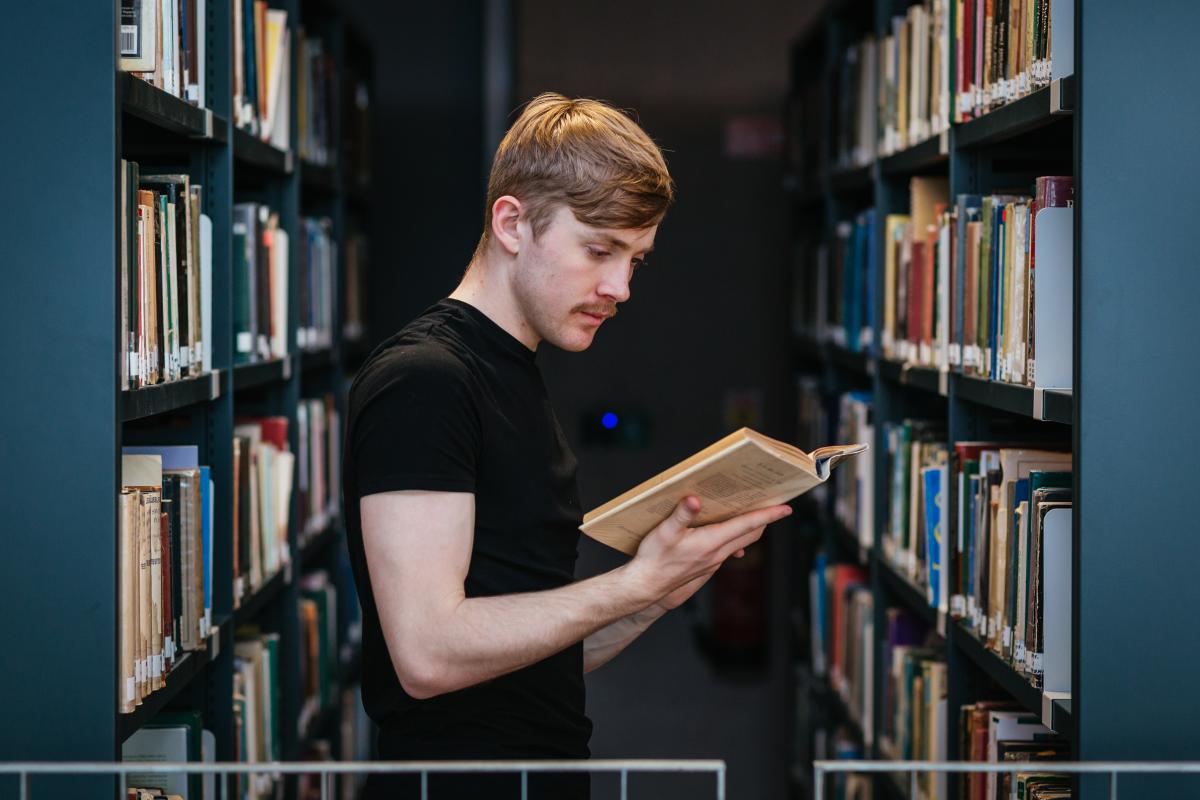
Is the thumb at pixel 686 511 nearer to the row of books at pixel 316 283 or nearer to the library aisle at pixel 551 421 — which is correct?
the library aisle at pixel 551 421

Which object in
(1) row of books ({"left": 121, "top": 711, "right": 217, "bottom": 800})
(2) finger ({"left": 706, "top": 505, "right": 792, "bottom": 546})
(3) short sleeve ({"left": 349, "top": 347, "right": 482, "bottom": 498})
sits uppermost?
(3) short sleeve ({"left": 349, "top": 347, "right": 482, "bottom": 498})

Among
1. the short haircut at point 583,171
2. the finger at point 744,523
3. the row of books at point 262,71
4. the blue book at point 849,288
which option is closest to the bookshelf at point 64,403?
the short haircut at point 583,171

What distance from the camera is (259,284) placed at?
3.09 meters

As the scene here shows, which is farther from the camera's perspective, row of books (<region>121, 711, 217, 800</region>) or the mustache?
row of books (<region>121, 711, 217, 800</region>)

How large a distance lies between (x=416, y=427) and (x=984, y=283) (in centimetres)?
131

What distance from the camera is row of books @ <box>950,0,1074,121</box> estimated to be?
1967mm

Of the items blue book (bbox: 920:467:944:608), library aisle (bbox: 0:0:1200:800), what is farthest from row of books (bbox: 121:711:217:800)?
blue book (bbox: 920:467:944:608)

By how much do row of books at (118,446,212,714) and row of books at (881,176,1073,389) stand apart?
56.1 inches

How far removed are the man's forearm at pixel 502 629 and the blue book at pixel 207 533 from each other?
105cm

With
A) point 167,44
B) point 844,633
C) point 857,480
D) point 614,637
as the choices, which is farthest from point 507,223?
point 844,633

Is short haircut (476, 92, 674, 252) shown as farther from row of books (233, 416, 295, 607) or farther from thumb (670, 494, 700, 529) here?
row of books (233, 416, 295, 607)

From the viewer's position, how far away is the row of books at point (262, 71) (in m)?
2.86

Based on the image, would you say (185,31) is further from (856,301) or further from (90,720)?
(856,301)

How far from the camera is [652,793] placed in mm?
5211
